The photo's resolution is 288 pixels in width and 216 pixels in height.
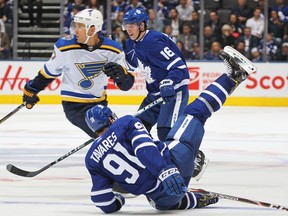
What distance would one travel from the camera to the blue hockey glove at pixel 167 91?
620cm

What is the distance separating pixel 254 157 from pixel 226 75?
2.44m

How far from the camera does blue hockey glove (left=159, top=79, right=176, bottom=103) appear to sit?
6195mm

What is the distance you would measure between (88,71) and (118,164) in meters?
1.83

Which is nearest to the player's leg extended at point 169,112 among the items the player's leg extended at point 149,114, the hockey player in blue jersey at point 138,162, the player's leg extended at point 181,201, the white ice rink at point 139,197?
the player's leg extended at point 149,114

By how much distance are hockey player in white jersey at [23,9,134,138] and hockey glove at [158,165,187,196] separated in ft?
6.39

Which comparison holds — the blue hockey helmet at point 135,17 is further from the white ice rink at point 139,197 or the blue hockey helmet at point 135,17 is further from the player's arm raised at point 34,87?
the white ice rink at point 139,197

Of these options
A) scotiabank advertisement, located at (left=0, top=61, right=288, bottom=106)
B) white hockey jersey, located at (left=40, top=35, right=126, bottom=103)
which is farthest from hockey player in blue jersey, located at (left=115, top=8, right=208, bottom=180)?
scotiabank advertisement, located at (left=0, top=61, right=288, bottom=106)

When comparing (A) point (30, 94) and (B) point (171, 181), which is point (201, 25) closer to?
(A) point (30, 94)

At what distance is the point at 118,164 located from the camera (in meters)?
5.00

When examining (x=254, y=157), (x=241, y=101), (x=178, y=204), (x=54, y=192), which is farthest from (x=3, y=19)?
(x=178, y=204)

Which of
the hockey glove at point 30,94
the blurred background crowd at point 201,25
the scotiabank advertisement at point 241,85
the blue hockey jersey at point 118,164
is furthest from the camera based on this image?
the blurred background crowd at point 201,25

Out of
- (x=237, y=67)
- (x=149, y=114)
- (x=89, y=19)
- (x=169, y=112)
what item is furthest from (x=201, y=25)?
(x=237, y=67)

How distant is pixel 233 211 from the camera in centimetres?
514

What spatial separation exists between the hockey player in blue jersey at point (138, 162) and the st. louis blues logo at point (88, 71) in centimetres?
145
